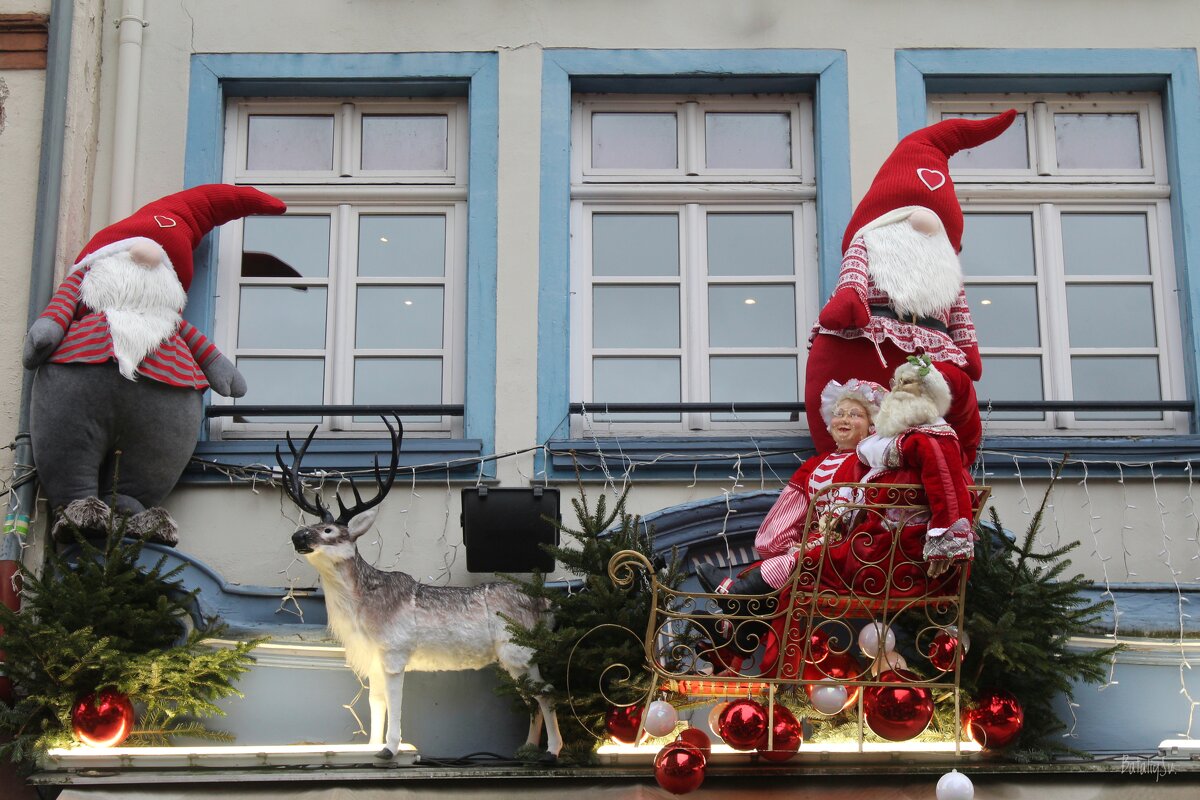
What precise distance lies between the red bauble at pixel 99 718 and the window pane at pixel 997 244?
408 centimetres

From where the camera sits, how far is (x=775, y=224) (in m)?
8.38

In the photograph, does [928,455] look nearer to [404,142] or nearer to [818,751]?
[818,751]

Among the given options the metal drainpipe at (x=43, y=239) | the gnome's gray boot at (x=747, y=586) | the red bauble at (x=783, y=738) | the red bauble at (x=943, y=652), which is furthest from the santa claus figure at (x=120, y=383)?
the red bauble at (x=943, y=652)

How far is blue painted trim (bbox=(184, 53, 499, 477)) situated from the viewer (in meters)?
8.10

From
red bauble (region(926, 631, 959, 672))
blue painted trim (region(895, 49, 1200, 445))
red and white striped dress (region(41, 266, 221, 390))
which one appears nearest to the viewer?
red bauble (region(926, 631, 959, 672))

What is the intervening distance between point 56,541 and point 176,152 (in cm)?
186

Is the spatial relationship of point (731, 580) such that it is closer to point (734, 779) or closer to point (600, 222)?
point (734, 779)

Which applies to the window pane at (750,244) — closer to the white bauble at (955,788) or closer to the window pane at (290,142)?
the window pane at (290,142)

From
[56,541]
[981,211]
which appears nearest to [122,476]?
[56,541]

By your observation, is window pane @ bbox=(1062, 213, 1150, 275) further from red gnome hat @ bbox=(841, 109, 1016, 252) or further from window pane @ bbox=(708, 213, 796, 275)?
window pane @ bbox=(708, 213, 796, 275)

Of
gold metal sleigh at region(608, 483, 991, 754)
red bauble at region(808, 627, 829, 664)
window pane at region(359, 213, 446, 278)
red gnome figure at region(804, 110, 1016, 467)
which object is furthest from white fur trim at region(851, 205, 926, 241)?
window pane at region(359, 213, 446, 278)

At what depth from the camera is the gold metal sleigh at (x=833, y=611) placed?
Result: 21.7 feet

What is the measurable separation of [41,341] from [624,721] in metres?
2.78

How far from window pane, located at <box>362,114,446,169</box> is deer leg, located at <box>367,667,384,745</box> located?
257 cm
